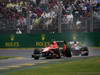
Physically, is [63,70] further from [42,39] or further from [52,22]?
[52,22]

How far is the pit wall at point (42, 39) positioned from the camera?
28.9m

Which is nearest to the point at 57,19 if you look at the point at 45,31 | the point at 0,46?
the point at 45,31

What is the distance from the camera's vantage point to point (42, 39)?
2939 cm

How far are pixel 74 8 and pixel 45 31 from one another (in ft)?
11.4

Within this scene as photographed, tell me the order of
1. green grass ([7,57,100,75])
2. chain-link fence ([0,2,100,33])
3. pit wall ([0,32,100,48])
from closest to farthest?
green grass ([7,57,100,75]), pit wall ([0,32,100,48]), chain-link fence ([0,2,100,33])

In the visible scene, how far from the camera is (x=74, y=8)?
30797mm

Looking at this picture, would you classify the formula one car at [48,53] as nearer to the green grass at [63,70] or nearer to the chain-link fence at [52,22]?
the green grass at [63,70]

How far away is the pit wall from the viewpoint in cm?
2889

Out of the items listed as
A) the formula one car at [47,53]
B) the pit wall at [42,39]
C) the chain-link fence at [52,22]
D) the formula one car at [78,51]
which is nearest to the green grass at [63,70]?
the formula one car at [47,53]

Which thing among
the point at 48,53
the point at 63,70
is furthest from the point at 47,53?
the point at 63,70

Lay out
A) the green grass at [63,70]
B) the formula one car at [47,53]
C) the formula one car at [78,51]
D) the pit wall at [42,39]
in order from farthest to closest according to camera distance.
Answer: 1. the pit wall at [42,39]
2. the formula one car at [78,51]
3. the formula one car at [47,53]
4. the green grass at [63,70]

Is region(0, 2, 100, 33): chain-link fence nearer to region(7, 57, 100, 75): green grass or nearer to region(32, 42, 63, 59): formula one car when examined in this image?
region(32, 42, 63, 59): formula one car

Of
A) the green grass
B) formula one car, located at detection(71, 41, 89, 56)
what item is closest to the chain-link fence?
formula one car, located at detection(71, 41, 89, 56)

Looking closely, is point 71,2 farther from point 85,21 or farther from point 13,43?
point 13,43
